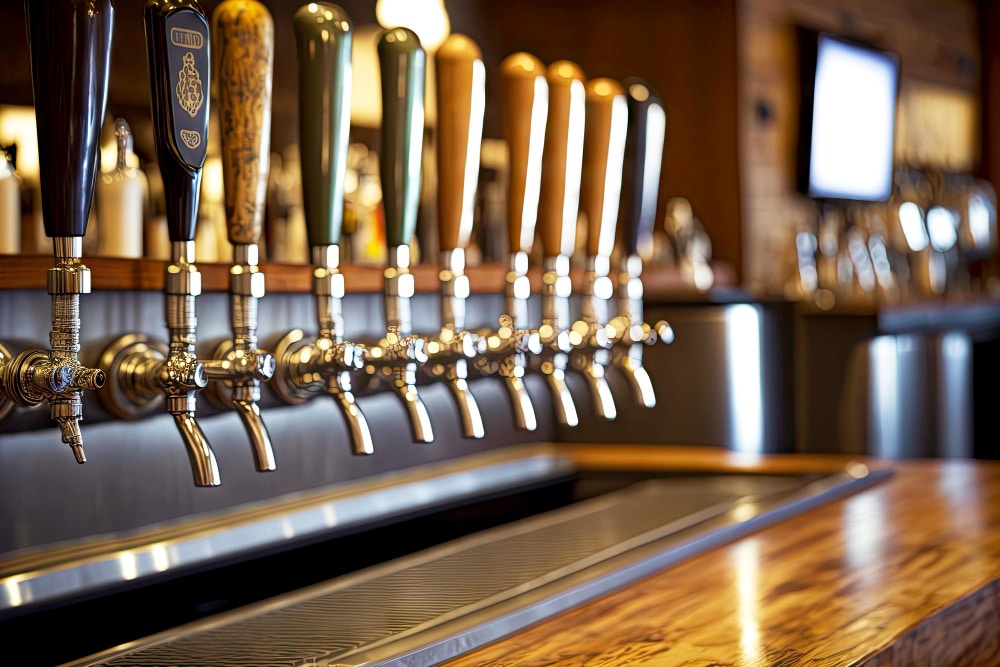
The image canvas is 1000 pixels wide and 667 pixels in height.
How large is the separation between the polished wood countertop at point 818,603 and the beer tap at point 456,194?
19 centimetres

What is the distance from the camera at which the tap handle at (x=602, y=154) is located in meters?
1.17

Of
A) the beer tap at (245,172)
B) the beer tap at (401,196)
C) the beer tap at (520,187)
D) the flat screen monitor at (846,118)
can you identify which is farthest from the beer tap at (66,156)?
the flat screen monitor at (846,118)

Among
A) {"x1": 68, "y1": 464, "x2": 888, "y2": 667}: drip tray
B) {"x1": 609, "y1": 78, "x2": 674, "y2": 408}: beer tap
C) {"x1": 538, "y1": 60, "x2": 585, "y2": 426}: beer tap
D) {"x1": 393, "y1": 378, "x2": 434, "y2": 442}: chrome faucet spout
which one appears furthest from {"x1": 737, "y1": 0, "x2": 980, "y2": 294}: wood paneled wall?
{"x1": 393, "y1": 378, "x2": 434, "y2": 442}: chrome faucet spout

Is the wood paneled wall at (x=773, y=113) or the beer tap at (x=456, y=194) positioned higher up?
the wood paneled wall at (x=773, y=113)

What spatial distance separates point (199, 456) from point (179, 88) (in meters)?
0.22

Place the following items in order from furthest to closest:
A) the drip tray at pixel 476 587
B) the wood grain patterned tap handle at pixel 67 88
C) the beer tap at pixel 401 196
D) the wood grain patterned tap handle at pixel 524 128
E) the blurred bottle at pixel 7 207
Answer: the blurred bottle at pixel 7 207, the wood grain patterned tap handle at pixel 524 128, the beer tap at pixel 401 196, the drip tray at pixel 476 587, the wood grain patterned tap handle at pixel 67 88

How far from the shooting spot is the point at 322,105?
86cm

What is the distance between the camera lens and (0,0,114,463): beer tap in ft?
2.26

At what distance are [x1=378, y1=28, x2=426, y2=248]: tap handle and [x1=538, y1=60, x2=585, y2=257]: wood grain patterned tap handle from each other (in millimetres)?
198

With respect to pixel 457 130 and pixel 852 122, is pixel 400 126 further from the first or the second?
pixel 852 122

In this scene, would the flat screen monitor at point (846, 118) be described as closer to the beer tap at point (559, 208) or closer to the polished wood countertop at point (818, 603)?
the polished wood countertop at point (818, 603)

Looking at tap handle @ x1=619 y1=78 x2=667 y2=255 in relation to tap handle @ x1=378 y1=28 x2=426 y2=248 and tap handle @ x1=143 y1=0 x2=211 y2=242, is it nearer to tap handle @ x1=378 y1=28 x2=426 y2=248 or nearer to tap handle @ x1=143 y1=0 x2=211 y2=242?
tap handle @ x1=378 y1=28 x2=426 y2=248

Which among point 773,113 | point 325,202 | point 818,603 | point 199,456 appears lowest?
point 818,603

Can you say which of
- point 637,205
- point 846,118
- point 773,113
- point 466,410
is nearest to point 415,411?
point 466,410
